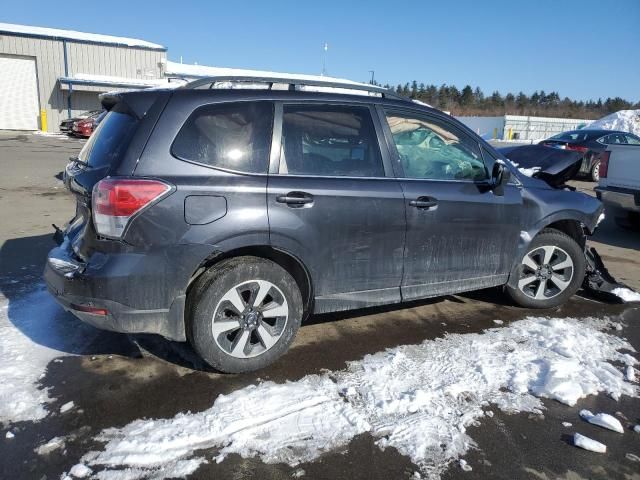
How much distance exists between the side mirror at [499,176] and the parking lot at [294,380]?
3.89ft

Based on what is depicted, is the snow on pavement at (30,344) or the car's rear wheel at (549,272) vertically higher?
the car's rear wheel at (549,272)

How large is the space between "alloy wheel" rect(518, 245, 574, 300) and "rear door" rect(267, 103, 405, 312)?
4.90 feet

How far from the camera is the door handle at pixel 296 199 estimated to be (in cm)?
319

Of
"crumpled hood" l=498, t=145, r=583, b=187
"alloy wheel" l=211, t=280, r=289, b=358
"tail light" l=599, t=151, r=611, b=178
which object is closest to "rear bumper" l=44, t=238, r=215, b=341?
"alloy wheel" l=211, t=280, r=289, b=358

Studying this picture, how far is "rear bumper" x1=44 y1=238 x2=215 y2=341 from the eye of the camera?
290 cm

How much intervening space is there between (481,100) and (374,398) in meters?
100

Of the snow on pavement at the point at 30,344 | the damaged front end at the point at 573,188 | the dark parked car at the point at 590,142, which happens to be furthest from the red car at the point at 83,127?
the damaged front end at the point at 573,188

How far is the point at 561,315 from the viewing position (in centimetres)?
458

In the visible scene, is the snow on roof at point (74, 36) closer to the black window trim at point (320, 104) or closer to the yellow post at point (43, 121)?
the yellow post at point (43, 121)

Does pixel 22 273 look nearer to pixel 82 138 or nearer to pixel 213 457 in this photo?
pixel 213 457

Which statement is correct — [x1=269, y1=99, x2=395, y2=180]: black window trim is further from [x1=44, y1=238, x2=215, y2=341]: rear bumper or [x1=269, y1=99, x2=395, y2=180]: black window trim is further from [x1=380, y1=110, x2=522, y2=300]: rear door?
[x1=44, y1=238, x2=215, y2=341]: rear bumper

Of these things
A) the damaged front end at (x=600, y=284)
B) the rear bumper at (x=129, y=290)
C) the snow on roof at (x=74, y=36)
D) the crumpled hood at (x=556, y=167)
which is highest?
the snow on roof at (x=74, y=36)

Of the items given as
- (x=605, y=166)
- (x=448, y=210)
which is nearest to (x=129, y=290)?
(x=448, y=210)

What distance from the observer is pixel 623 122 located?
4094cm
